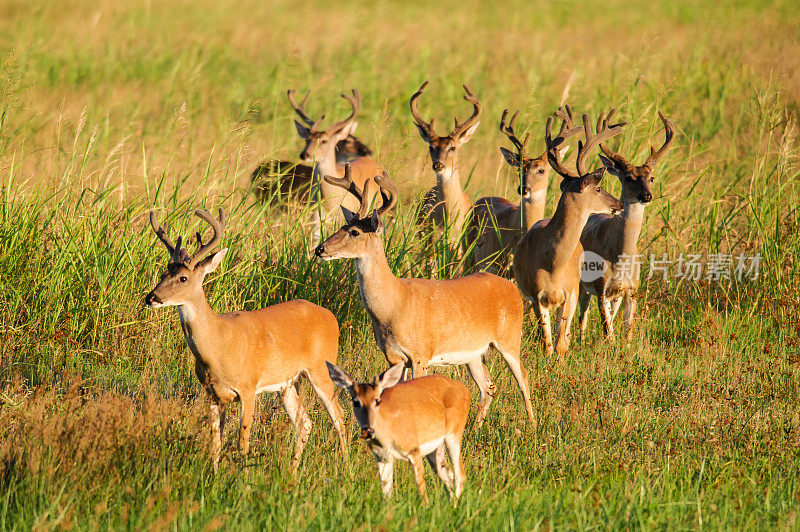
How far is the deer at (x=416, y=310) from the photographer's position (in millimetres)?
6355

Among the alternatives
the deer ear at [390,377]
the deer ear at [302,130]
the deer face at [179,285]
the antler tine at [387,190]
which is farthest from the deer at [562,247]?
the deer ear at [302,130]

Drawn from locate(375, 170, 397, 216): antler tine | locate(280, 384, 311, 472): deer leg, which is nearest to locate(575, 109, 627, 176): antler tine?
locate(375, 170, 397, 216): antler tine

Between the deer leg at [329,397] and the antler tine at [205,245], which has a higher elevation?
the antler tine at [205,245]

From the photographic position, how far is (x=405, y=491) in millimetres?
4973

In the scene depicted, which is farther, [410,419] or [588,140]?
[588,140]

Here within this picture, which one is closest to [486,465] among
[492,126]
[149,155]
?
[149,155]

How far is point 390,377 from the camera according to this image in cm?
486

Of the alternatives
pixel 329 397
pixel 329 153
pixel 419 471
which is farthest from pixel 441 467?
pixel 329 153

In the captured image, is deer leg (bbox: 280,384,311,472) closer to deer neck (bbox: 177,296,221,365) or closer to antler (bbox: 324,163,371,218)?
deer neck (bbox: 177,296,221,365)

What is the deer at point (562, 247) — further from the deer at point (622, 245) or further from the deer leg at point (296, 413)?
the deer leg at point (296, 413)

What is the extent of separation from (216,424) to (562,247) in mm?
3814

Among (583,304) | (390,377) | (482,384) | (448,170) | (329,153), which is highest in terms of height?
(390,377)

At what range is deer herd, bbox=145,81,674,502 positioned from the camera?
510cm

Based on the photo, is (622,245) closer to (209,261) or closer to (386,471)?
(209,261)
